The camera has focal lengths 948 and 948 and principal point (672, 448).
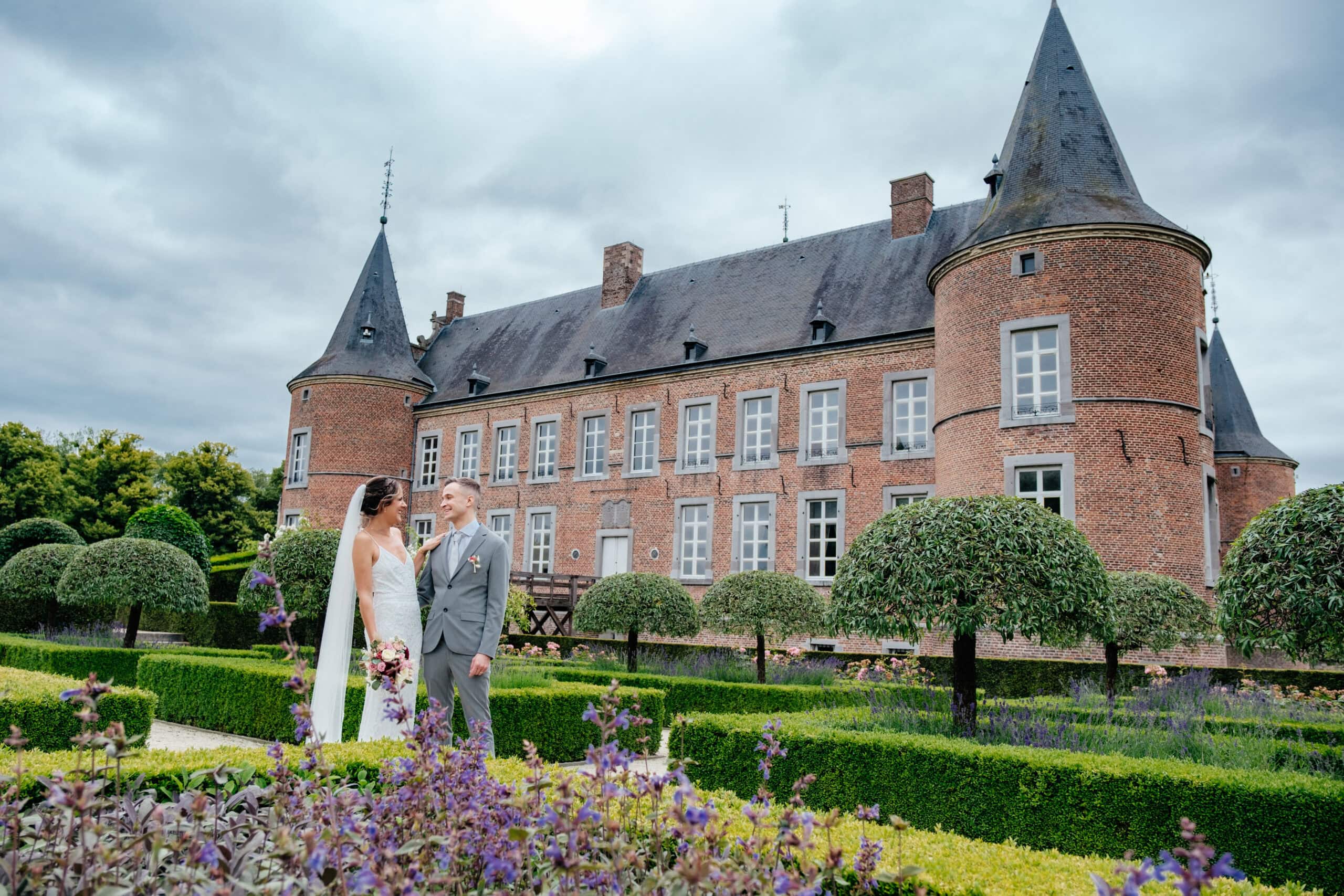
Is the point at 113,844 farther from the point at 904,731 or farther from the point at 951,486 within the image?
the point at 951,486

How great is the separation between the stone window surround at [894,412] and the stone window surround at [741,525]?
2601 millimetres

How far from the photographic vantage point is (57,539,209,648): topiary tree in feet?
38.7

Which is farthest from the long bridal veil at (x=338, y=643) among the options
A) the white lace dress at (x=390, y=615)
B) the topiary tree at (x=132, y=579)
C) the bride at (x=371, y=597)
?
the topiary tree at (x=132, y=579)

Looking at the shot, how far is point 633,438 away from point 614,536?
2.38m

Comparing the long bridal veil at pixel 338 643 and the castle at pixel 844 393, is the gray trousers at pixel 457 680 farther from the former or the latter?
the castle at pixel 844 393

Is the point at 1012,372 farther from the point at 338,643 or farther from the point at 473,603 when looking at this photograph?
the point at 338,643

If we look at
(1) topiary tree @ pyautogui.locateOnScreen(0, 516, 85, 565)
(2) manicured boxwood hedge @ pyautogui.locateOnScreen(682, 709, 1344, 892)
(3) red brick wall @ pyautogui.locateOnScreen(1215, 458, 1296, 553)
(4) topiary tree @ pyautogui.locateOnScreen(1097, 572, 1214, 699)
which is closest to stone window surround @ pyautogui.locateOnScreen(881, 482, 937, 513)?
(4) topiary tree @ pyautogui.locateOnScreen(1097, 572, 1214, 699)

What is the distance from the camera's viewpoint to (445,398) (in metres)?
26.8

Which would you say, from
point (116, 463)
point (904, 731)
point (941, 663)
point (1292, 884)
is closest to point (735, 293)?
point (941, 663)

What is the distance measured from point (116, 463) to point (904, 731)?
3652cm

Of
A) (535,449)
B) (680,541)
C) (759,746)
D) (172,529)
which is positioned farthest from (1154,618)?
(172,529)

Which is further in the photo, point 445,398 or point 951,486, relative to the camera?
point 445,398

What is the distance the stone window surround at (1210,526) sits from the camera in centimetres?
1480

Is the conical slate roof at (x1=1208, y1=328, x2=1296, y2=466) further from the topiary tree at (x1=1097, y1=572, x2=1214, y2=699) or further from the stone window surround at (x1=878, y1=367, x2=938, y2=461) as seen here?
the topiary tree at (x1=1097, y1=572, x2=1214, y2=699)
